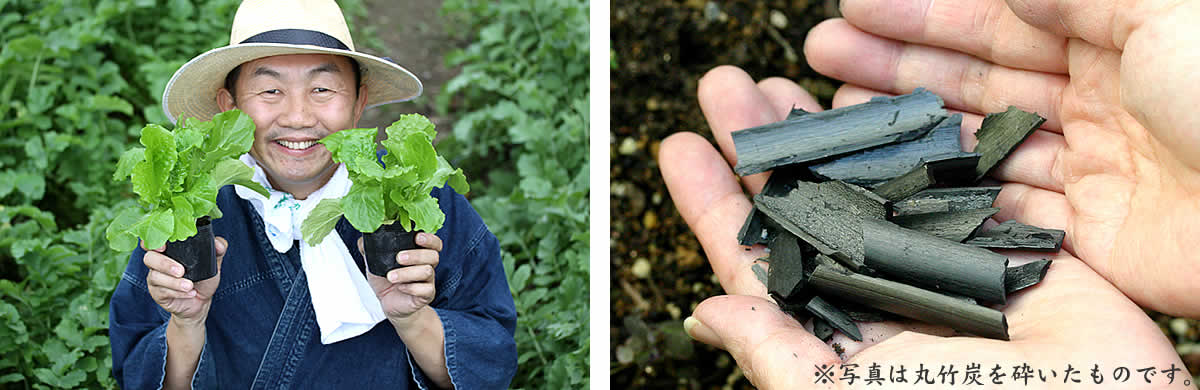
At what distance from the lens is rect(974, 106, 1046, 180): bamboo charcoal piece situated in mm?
2463

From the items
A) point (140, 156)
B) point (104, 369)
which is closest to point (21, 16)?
point (104, 369)

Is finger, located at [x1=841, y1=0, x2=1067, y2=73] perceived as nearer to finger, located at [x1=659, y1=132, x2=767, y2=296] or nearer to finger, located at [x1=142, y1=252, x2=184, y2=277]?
finger, located at [x1=659, y1=132, x2=767, y2=296]

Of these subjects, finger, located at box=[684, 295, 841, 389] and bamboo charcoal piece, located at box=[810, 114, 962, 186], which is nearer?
finger, located at box=[684, 295, 841, 389]

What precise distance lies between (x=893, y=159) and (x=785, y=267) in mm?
503

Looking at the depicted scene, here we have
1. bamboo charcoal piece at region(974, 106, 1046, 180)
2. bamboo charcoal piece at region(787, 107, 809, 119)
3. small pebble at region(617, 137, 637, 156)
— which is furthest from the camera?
small pebble at region(617, 137, 637, 156)

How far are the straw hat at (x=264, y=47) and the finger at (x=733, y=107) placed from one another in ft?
3.64

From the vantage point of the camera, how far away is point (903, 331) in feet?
7.09

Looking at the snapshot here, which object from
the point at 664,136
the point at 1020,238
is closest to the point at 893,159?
the point at 1020,238

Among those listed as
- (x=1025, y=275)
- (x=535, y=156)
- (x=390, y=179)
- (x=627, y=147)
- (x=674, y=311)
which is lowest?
(x=674, y=311)

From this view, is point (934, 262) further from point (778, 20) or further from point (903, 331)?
point (778, 20)

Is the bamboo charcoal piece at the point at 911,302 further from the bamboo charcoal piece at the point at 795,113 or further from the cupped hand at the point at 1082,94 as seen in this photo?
the bamboo charcoal piece at the point at 795,113

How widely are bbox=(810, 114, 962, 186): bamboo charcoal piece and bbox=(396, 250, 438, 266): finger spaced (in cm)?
117

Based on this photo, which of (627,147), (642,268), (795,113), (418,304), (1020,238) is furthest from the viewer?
(627,147)

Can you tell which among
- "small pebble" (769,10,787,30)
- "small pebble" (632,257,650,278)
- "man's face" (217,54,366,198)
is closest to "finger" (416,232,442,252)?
"man's face" (217,54,366,198)
